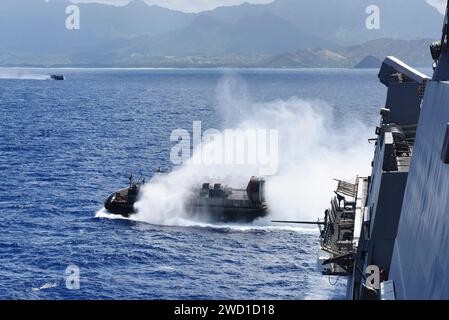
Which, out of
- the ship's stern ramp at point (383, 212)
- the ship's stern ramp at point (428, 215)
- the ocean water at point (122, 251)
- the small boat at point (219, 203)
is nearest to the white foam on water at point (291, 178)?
the small boat at point (219, 203)

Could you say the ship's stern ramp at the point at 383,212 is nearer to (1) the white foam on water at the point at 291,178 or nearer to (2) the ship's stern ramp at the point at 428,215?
(2) the ship's stern ramp at the point at 428,215

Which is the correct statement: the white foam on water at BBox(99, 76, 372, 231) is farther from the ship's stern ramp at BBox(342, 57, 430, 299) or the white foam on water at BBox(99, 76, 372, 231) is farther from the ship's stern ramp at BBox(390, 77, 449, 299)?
the ship's stern ramp at BBox(390, 77, 449, 299)

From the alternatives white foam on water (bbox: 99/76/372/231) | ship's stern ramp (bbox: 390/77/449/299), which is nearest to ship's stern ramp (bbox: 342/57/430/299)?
ship's stern ramp (bbox: 390/77/449/299)

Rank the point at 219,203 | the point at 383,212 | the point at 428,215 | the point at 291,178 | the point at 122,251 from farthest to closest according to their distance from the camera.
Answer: the point at 291,178
the point at 219,203
the point at 122,251
the point at 383,212
the point at 428,215

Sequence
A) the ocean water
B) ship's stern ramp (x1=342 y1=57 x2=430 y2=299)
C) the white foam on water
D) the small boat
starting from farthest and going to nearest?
the white foam on water < the small boat < the ocean water < ship's stern ramp (x1=342 y1=57 x2=430 y2=299)

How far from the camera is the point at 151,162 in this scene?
11569 cm

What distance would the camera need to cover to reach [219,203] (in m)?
73.9

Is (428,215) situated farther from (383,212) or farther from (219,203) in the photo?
(219,203)

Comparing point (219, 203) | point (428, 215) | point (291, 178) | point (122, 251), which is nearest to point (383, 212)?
point (428, 215)

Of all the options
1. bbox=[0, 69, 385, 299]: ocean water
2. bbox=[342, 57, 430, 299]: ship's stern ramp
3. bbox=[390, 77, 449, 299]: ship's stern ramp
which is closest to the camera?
bbox=[390, 77, 449, 299]: ship's stern ramp

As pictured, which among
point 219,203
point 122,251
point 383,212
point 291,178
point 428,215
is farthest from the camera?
point 291,178

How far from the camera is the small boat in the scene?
73.3 metres
